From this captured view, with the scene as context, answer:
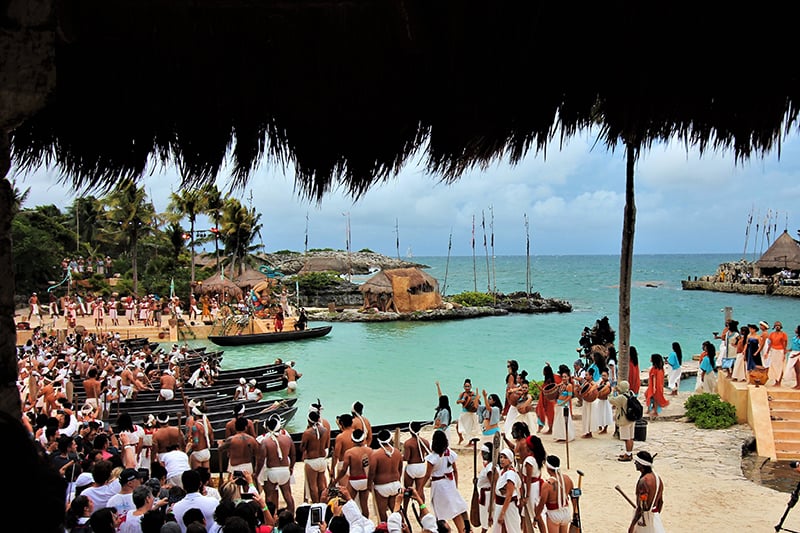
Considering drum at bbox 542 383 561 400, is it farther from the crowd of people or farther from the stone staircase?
the stone staircase

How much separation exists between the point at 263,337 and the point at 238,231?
14177 mm

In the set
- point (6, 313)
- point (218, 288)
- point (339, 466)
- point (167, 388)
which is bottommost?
point (167, 388)

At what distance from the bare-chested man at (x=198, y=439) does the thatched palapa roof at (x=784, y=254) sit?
6192cm

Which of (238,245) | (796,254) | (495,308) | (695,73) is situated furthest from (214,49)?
(796,254)

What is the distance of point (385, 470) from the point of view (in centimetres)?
702

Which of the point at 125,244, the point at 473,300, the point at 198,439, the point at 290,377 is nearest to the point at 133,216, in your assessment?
the point at 125,244

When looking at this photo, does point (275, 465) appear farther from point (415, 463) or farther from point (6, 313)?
point (6, 313)

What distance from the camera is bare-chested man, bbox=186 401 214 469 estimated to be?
8.70 metres

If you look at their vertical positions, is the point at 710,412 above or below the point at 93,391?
below

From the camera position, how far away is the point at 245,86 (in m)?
2.20

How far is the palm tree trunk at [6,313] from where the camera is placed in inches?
59.9

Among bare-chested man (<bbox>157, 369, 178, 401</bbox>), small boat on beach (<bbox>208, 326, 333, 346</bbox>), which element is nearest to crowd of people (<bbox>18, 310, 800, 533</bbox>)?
bare-chested man (<bbox>157, 369, 178, 401</bbox>)

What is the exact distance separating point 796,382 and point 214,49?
1357 cm

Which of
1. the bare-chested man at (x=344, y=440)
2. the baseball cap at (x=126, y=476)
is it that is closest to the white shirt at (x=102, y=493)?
the baseball cap at (x=126, y=476)
